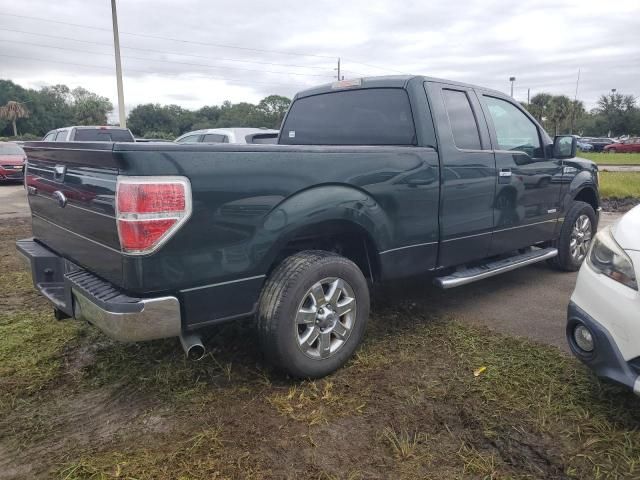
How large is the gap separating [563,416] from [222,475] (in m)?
1.78

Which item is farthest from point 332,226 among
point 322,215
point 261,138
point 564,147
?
point 261,138

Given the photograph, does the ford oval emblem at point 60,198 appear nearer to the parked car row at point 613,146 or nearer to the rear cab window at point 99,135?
the rear cab window at point 99,135

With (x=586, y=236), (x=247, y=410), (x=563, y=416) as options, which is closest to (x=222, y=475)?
(x=247, y=410)

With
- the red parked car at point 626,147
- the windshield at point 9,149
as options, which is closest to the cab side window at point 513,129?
the windshield at point 9,149

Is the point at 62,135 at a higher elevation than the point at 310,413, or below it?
higher

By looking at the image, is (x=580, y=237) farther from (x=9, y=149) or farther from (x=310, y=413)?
(x=9, y=149)

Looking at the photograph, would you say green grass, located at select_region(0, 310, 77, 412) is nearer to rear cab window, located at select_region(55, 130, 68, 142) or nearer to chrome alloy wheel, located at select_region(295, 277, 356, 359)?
chrome alloy wheel, located at select_region(295, 277, 356, 359)

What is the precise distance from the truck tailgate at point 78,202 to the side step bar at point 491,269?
2.35m

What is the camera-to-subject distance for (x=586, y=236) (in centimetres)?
568

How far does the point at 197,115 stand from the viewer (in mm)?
69938

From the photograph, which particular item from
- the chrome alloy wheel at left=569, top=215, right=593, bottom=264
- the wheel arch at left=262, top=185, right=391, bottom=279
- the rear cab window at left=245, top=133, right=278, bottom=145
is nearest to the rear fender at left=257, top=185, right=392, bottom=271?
the wheel arch at left=262, top=185, right=391, bottom=279

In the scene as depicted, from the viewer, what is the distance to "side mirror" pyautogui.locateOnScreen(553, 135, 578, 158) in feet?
16.0

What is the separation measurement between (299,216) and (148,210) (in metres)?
0.86

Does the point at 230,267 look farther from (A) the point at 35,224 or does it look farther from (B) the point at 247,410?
(A) the point at 35,224
